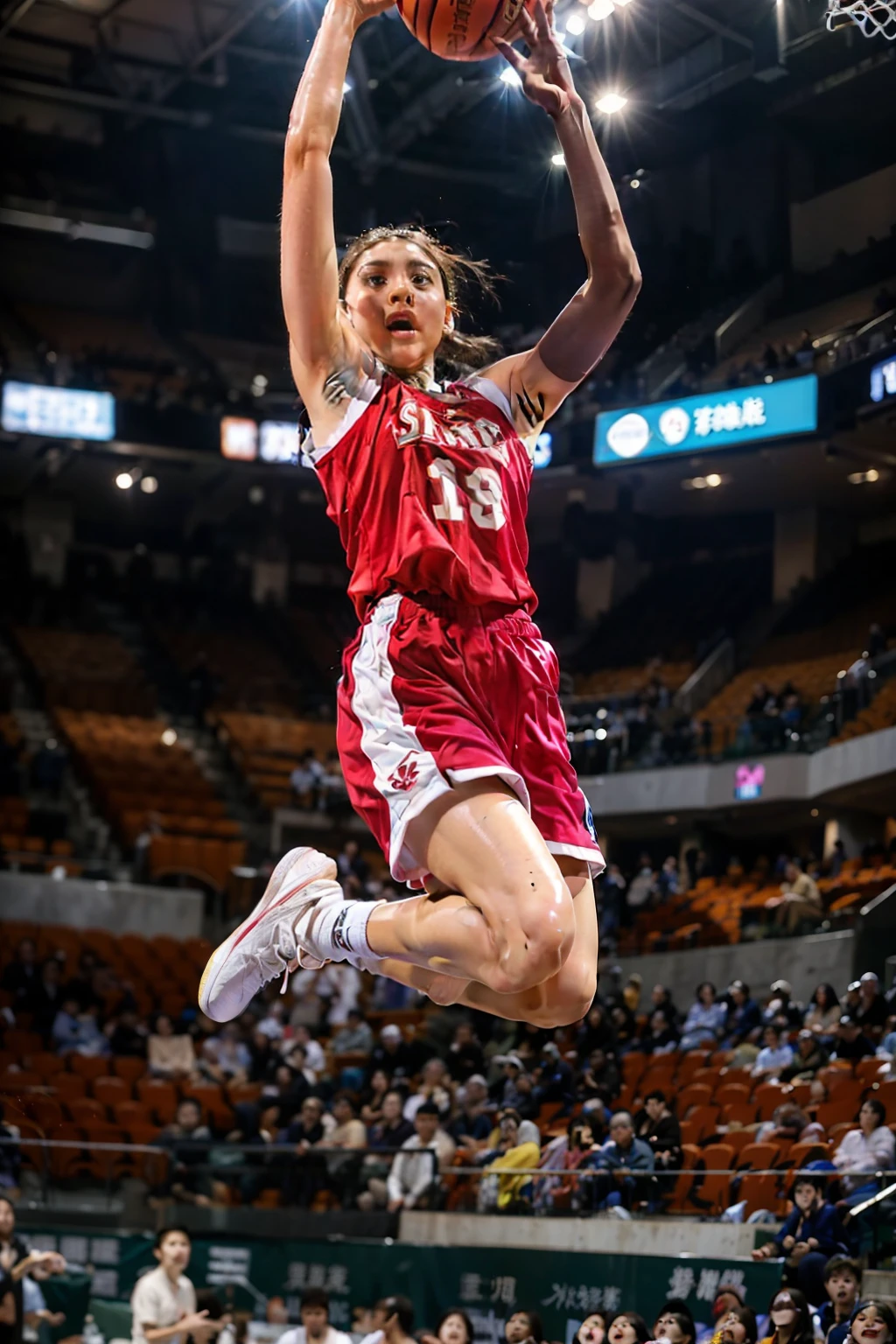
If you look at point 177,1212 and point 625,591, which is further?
point 625,591

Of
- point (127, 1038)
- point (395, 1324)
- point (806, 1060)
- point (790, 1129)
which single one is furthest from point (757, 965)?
point (395, 1324)

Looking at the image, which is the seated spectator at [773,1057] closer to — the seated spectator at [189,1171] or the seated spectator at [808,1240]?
the seated spectator at [808,1240]

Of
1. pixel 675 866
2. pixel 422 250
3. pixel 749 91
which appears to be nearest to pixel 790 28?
pixel 749 91

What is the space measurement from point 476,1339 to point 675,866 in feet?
34.8

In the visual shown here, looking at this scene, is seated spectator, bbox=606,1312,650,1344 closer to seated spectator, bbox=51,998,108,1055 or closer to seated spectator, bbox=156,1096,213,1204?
seated spectator, bbox=156,1096,213,1204

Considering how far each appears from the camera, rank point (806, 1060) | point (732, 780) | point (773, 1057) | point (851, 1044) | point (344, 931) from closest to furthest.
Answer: point (344, 931) < point (851, 1044) < point (806, 1060) < point (773, 1057) < point (732, 780)

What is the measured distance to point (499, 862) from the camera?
13.1ft

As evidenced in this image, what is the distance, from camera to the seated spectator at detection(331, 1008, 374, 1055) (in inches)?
663

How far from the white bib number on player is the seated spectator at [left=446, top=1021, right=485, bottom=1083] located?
1054 centimetres

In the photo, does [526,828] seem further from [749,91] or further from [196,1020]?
[749,91]

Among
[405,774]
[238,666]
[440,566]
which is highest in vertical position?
[238,666]

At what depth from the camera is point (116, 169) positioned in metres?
30.8

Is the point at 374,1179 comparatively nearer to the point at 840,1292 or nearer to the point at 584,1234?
the point at 584,1234

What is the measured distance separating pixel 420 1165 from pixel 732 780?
1065 centimetres
